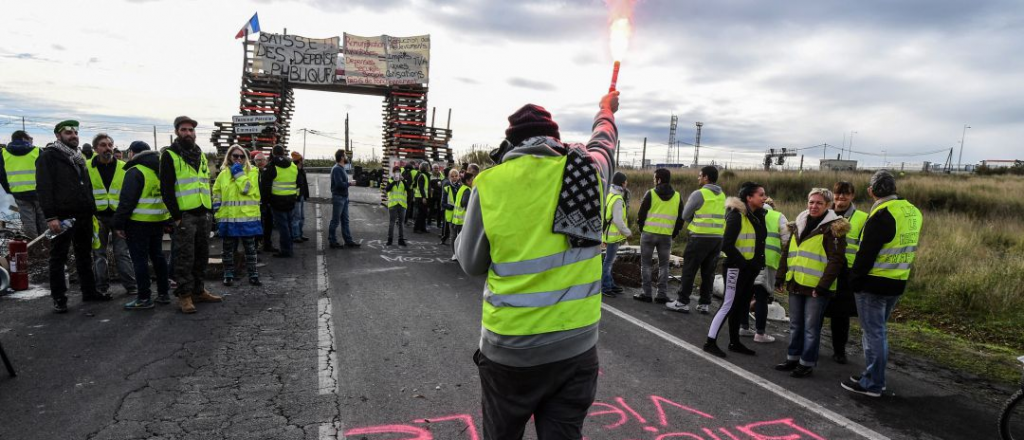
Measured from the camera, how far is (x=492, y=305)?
221cm

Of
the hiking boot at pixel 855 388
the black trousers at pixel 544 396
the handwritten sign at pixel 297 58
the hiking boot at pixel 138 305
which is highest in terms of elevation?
the handwritten sign at pixel 297 58

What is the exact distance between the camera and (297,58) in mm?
21359

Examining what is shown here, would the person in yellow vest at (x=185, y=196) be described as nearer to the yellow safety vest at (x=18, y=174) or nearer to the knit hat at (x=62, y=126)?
the knit hat at (x=62, y=126)

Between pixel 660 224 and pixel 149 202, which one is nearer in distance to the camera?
pixel 149 202

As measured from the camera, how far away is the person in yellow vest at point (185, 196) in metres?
6.05

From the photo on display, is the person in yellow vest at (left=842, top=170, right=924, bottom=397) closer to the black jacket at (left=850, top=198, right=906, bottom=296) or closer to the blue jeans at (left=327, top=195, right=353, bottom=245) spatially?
the black jacket at (left=850, top=198, right=906, bottom=296)

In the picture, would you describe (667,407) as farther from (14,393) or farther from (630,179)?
(630,179)

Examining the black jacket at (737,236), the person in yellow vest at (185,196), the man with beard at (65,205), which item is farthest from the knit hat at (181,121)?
the black jacket at (737,236)

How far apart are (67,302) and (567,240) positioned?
6903 mm

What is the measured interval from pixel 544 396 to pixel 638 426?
2.02m

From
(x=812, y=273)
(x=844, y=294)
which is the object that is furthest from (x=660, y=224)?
(x=812, y=273)

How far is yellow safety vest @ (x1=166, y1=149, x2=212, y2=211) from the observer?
6121mm

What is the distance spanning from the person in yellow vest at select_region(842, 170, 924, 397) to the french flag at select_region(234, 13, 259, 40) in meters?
21.7

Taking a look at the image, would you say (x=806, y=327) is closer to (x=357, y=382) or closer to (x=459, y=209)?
(x=357, y=382)
